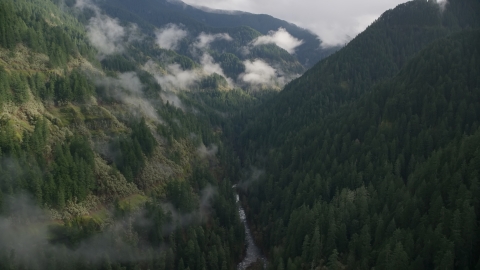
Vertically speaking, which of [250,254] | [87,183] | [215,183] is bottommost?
[250,254]

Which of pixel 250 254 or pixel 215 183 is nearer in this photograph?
pixel 250 254

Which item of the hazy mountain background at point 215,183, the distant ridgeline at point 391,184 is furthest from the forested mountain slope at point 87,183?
the distant ridgeline at point 391,184

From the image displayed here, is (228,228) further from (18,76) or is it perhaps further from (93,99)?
(18,76)

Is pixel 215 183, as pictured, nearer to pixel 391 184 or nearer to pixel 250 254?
pixel 250 254

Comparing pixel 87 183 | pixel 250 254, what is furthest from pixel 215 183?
pixel 87 183

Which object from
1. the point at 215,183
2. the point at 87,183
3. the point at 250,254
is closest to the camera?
the point at 87,183

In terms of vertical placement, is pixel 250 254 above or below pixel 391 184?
below

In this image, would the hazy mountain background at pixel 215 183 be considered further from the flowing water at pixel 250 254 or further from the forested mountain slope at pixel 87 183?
the flowing water at pixel 250 254

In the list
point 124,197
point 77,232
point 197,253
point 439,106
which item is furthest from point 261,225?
point 439,106

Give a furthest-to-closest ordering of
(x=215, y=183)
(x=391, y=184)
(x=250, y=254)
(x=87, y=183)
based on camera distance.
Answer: (x=215, y=183)
(x=250, y=254)
(x=87, y=183)
(x=391, y=184)
